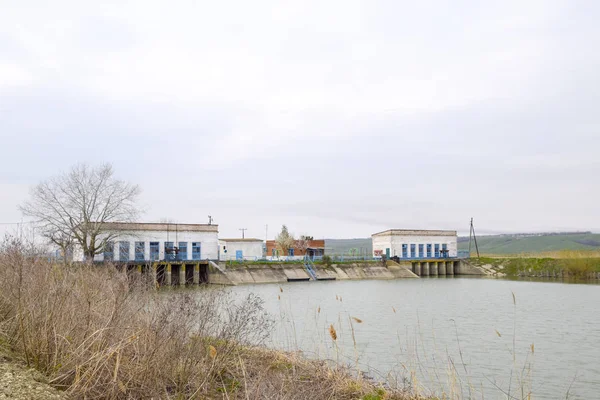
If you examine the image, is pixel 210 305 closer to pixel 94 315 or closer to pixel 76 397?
pixel 94 315

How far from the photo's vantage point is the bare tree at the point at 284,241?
65.3 meters

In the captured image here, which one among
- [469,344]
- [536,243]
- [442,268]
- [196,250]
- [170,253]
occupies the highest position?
[196,250]

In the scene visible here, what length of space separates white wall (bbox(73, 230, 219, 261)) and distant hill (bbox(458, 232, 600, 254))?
345 ft

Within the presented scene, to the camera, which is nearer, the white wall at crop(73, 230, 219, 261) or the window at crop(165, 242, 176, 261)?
the white wall at crop(73, 230, 219, 261)

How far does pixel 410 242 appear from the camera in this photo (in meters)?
60.7

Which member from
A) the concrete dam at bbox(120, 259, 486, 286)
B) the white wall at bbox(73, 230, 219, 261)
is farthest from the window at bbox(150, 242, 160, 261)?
the concrete dam at bbox(120, 259, 486, 286)

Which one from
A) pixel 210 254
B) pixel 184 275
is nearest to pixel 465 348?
pixel 184 275

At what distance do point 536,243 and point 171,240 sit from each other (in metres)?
142

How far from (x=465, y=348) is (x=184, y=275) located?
102ft

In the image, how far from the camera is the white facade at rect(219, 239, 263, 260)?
52.0m

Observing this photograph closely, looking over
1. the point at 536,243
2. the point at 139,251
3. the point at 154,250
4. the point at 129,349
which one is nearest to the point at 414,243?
the point at 154,250

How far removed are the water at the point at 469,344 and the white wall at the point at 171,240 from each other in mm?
23057

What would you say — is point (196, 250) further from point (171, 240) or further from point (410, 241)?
point (410, 241)

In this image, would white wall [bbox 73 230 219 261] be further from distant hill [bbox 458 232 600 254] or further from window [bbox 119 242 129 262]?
distant hill [bbox 458 232 600 254]
